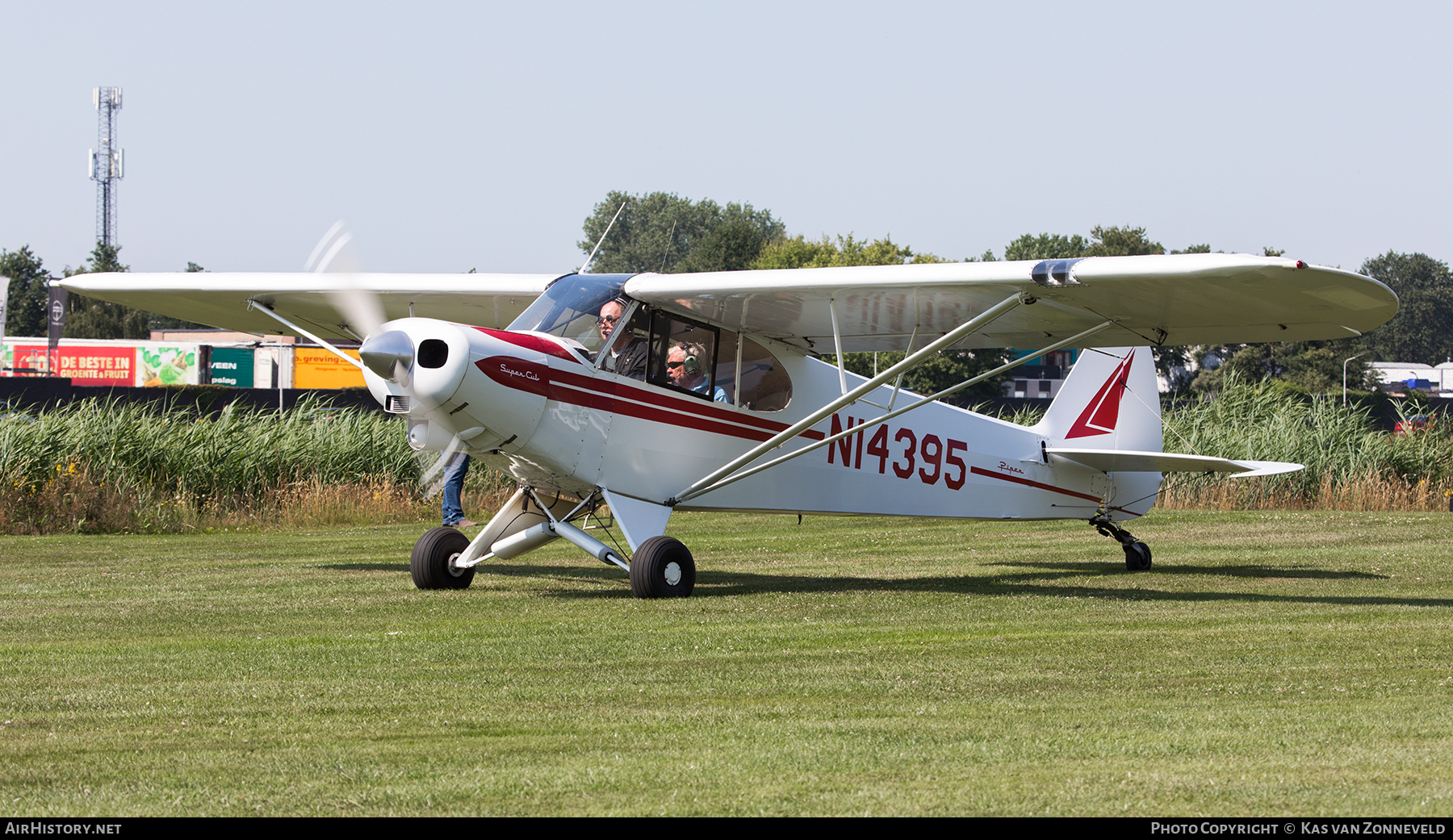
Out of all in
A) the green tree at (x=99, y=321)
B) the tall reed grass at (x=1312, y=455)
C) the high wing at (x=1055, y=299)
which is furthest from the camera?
the green tree at (x=99, y=321)

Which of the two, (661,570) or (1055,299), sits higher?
(1055,299)

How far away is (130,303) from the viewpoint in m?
13.9

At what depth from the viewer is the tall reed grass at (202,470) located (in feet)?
56.8

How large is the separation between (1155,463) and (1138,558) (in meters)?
0.94

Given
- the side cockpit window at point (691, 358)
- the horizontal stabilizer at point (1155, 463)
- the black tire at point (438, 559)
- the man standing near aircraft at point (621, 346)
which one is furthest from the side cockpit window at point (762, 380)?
the horizontal stabilizer at point (1155, 463)

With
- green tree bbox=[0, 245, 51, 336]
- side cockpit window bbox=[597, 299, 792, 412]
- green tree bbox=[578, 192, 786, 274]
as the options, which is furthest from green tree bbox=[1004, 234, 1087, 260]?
side cockpit window bbox=[597, 299, 792, 412]

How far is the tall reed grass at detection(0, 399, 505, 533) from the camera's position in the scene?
17.3 meters

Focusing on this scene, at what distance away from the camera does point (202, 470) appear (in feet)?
61.4

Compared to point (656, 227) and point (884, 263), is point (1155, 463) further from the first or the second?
point (656, 227)

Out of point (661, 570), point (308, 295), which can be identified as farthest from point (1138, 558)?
point (308, 295)

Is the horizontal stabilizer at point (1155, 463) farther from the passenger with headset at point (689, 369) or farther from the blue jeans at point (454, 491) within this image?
the blue jeans at point (454, 491)

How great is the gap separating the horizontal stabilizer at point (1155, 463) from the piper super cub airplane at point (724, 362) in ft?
0.11

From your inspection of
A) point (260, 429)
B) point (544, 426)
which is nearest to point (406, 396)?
point (544, 426)
